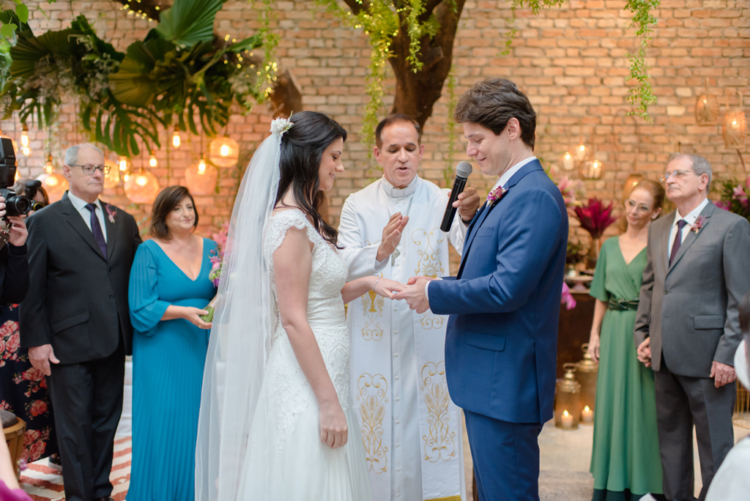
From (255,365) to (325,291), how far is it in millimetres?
352

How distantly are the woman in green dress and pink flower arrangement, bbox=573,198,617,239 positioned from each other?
→ 2256mm

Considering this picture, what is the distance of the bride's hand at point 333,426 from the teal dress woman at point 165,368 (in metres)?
1.46

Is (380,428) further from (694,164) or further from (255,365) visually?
(694,164)

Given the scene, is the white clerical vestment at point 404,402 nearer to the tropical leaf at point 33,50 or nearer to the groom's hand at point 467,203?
the groom's hand at point 467,203

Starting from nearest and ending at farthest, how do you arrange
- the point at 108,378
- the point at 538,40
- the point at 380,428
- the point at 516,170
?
the point at 516,170 → the point at 380,428 → the point at 108,378 → the point at 538,40

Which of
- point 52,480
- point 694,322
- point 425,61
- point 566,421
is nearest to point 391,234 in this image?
point 694,322

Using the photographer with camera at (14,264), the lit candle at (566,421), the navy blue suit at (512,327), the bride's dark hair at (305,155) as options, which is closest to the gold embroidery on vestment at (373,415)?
the navy blue suit at (512,327)

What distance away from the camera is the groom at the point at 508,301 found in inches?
72.2

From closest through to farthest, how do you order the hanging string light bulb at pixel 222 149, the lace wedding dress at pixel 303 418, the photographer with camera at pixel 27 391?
1. the lace wedding dress at pixel 303 418
2. the photographer with camera at pixel 27 391
3. the hanging string light bulb at pixel 222 149

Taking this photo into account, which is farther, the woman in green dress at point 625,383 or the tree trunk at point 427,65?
the tree trunk at point 427,65

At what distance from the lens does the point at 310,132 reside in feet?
6.30

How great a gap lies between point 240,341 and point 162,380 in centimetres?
146

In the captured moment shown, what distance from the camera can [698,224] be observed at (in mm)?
2883

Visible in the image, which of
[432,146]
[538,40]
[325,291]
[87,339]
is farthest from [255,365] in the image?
[538,40]
